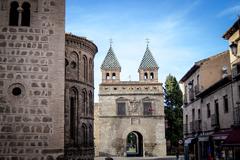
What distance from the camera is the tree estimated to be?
46.9 meters

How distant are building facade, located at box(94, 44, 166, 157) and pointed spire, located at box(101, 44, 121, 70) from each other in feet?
7.22

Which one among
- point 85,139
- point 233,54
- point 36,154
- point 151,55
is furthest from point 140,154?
point 36,154

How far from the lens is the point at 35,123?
1317 cm

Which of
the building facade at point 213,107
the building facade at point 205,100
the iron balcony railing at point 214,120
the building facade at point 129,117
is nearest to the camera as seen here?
the building facade at point 213,107

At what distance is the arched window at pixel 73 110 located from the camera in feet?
75.8

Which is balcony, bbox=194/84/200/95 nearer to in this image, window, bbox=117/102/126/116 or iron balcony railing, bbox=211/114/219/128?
iron balcony railing, bbox=211/114/219/128

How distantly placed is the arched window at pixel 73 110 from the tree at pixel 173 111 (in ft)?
85.3

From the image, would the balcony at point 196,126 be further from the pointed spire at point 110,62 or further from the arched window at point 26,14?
the pointed spire at point 110,62

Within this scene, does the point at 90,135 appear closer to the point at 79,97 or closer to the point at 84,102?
the point at 84,102

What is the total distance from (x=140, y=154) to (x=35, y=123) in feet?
112

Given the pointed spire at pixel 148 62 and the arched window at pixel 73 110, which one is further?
the pointed spire at pixel 148 62

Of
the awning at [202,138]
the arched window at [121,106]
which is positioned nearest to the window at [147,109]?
the arched window at [121,106]

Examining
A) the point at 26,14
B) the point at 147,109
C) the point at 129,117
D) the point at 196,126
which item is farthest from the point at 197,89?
the point at 129,117

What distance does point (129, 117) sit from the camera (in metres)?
44.4
